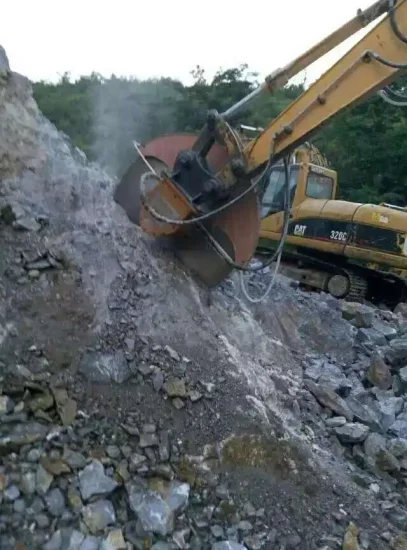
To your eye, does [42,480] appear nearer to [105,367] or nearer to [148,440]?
[148,440]

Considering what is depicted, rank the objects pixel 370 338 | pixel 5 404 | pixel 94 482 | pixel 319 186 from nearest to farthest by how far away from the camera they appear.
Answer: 1. pixel 94 482
2. pixel 5 404
3. pixel 370 338
4. pixel 319 186

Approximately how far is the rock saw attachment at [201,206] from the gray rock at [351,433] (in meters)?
1.34

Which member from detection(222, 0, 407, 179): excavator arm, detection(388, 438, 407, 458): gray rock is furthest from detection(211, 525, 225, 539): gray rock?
detection(222, 0, 407, 179): excavator arm

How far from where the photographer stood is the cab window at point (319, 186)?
1054 centimetres

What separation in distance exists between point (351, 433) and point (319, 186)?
678cm

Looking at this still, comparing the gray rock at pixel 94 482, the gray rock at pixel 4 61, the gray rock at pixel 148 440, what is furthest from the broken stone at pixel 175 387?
the gray rock at pixel 4 61

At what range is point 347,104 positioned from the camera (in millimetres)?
4617

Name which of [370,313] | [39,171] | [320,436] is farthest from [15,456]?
[370,313]

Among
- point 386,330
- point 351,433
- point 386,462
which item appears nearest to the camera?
point 386,462

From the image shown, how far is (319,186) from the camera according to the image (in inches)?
421

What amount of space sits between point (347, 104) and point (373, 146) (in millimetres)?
14565

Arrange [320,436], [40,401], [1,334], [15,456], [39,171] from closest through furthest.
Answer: [15,456] < [40,401] < [1,334] < [320,436] < [39,171]

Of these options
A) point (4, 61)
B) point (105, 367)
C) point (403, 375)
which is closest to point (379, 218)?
point (403, 375)

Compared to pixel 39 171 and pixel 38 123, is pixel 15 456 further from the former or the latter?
pixel 38 123
